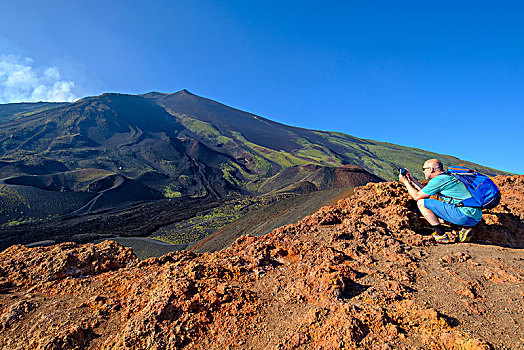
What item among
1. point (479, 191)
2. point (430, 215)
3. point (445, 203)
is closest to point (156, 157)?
→ point (430, 215)

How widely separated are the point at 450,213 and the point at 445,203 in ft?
0.50

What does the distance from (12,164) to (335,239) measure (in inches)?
1914

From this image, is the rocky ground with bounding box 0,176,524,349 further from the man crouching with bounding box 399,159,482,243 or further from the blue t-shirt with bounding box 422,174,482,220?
the blue t-shirt with bounding box 422,174,482,220

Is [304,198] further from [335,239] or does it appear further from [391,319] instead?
[391,319]

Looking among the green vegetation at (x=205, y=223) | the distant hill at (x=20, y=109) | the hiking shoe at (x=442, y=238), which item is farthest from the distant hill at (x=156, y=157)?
the hiking shoe at (x=442, y=238)

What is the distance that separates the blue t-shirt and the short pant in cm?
5

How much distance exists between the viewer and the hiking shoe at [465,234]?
12.5 ft

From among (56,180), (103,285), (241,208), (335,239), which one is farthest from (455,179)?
(56,180)

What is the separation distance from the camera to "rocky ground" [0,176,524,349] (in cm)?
204

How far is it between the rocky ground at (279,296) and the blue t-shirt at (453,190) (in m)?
0.49

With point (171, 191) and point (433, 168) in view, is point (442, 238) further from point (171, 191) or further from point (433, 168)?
point (171, 191)

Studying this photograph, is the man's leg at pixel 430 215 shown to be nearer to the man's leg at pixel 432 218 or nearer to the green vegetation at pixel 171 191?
the man's leg at pixel 432 218

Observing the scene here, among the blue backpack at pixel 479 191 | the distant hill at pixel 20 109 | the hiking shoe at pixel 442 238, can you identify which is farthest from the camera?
the distant hill at pixel 20 109

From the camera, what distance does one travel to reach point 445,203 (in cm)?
379
